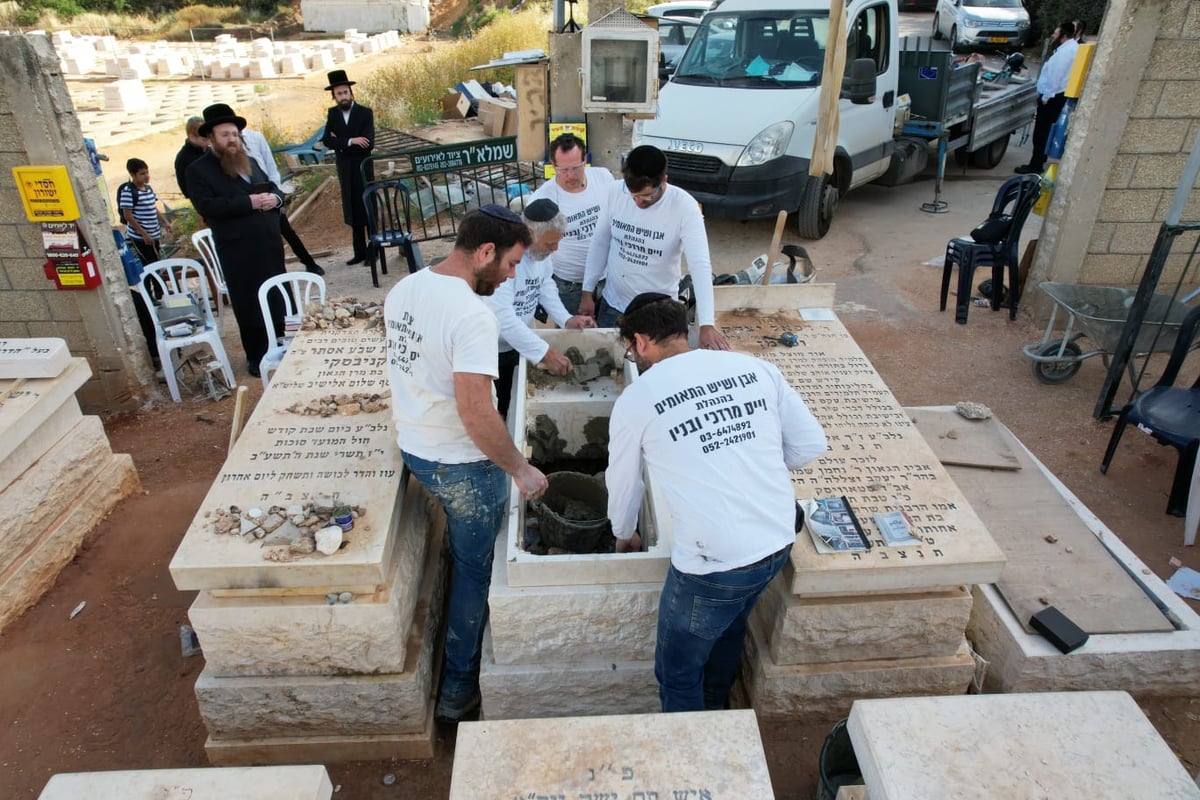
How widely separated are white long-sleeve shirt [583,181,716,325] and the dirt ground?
2.41 meters

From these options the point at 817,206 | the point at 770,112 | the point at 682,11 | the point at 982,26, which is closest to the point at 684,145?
the point at 770,112

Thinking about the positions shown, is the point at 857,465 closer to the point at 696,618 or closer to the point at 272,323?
the point at 696,618

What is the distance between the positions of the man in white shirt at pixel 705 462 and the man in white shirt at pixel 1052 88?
904cm

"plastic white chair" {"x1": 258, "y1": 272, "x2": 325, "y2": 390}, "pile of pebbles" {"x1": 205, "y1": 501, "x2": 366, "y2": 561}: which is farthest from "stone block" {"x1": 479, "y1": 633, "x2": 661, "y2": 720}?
"plastic white chair" {"x1": 258, "y1": 272, "x2": 325, "y2": 390}

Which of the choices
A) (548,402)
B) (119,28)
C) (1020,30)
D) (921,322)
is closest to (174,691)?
(548,402)

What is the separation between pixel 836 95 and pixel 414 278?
4030 millimetres

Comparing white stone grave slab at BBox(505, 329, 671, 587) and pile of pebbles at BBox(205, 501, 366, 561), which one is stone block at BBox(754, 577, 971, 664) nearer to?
white stone grave slab at BBox(505, 329, 671, 587)

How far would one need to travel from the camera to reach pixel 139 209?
7367 millimetres

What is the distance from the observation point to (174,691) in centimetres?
363

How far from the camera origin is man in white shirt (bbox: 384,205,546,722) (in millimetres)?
2777

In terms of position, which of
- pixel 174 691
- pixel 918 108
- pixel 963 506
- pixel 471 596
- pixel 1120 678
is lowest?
pixel 174 691

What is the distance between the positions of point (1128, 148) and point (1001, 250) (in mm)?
1197

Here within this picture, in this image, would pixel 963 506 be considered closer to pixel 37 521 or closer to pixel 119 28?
pixel 37 521

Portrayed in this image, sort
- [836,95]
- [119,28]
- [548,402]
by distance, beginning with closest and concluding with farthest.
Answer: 1. [548,402]
2. [836,95]
3. [119,28]
